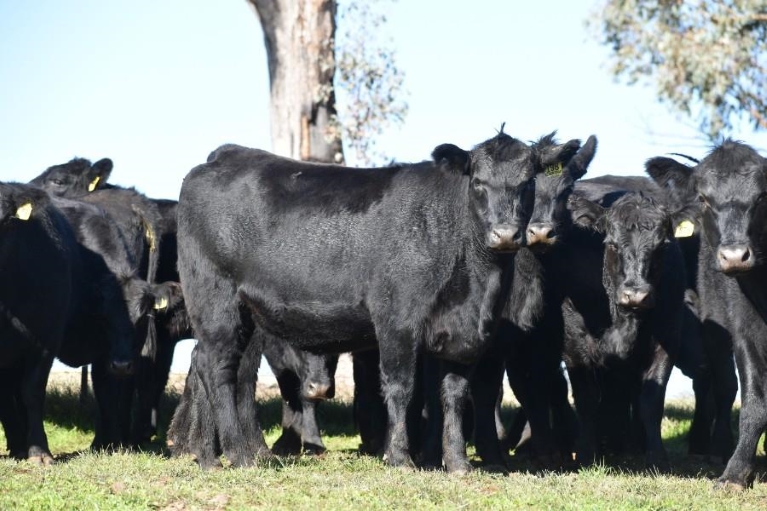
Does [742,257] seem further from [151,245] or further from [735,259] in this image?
[151,245]

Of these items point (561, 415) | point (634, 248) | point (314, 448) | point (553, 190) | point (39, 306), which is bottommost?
point (314, 448)

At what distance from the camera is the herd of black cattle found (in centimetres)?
1014

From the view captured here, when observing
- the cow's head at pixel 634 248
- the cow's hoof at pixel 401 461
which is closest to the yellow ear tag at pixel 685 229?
the cow's head at pixel 634 248

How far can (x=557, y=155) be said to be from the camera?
11.6m

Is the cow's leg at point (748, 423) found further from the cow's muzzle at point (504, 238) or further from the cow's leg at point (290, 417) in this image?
the cow's leg at point (290, 417)

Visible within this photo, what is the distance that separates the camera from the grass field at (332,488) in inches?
334

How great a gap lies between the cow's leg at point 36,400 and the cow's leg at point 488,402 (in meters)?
3.80

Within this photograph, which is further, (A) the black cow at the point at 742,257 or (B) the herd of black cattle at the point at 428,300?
(B) the herd of black cattle at the point at 428,300

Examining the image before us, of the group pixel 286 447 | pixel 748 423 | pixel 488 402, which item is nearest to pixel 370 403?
pixel 286 447

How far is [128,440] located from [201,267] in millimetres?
3073

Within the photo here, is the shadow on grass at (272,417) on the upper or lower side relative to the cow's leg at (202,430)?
lower

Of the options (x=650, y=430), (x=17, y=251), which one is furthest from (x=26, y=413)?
(x=650, y=430)

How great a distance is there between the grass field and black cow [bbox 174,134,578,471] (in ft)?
1.87

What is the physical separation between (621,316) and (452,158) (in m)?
2.26
